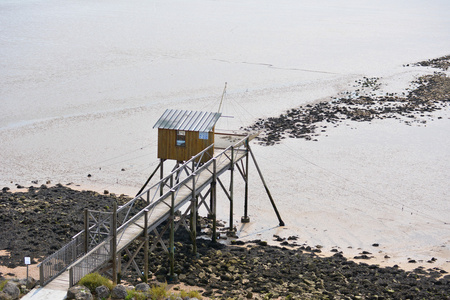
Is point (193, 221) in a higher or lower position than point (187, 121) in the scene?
lower

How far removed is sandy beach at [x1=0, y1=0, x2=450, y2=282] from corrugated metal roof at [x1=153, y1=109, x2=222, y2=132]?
4973 millimetres

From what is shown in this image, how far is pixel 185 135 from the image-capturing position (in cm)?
2952

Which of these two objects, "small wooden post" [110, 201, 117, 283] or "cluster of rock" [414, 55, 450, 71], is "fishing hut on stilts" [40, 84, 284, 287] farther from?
"cluster of rock" [414, 55, 450, 71]

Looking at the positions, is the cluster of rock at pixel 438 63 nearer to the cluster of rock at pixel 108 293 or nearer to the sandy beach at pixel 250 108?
the sandy beach at pixel 250 108

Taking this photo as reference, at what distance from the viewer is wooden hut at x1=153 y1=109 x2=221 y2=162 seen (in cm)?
2925

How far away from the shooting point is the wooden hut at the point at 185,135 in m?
29.2

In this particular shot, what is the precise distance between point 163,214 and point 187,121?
22.8ft

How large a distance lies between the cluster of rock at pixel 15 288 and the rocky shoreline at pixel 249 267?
476 centimetres

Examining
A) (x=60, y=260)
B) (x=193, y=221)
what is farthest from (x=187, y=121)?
(x=60, y=260)

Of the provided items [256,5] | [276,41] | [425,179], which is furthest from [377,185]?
[256,5]

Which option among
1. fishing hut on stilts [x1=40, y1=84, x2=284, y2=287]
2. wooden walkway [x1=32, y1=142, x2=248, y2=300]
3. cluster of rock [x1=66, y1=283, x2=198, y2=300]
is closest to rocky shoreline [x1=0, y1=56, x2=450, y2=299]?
fishing hut on stilts [x1=40, y1=84, x2=284, y2=287]

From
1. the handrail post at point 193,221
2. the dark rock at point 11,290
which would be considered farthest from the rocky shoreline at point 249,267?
the dark rock at point 11,290

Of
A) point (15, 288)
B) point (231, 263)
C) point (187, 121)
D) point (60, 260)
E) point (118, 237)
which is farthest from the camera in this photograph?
point (187, 121)

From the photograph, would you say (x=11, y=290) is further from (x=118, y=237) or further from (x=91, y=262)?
(x=118, y=237)
